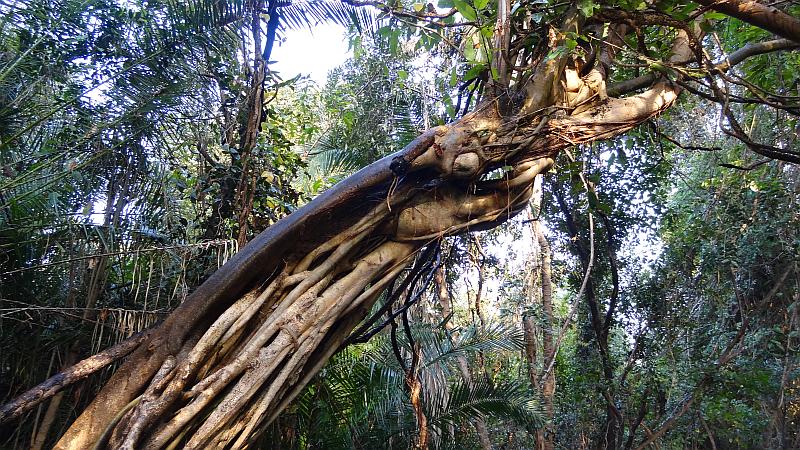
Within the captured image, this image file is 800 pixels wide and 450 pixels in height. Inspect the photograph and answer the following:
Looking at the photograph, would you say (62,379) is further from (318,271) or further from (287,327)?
(318,271)

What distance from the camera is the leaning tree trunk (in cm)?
184

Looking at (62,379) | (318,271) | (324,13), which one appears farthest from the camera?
(324,13)

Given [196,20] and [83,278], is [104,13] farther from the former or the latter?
[83,278]

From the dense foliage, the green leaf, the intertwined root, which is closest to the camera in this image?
the intertwined root

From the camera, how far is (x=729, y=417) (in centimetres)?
570

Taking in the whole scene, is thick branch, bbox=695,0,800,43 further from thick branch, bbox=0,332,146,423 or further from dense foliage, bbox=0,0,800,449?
thick branch, bbox=0,332,146,423

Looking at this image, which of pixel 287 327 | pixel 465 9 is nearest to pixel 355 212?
pixel 287 327

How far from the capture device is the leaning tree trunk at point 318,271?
1842mm

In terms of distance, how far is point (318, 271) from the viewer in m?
2.12

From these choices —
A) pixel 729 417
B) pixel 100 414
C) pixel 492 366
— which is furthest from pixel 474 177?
pixel 492 366

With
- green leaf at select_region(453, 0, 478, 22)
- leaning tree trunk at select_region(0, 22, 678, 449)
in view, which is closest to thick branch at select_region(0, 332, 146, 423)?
leaning tree trunk at select_region(0, 22, 678, 449)

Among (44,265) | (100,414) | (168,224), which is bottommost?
(100,414)

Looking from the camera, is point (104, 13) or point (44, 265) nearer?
point (44, 265)

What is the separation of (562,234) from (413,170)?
15.0ft
